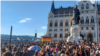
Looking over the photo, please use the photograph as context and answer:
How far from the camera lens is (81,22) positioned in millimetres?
53375

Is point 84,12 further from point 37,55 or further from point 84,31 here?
point 37,55

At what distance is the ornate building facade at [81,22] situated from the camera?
165 ft

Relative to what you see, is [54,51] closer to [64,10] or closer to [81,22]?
[81,22]

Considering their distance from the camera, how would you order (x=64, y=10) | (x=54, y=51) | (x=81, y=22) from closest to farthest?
(x=54, y=51) < (x=81, y=22) < (x=64, y=10)

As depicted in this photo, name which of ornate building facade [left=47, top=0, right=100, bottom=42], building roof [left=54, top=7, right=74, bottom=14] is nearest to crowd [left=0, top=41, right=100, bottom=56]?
ornate building facade [left=47, top=0, right=100, bottom=42]

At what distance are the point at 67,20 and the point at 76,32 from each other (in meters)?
35.3

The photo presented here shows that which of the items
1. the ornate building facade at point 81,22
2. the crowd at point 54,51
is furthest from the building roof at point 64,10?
the crowd at point 54,51

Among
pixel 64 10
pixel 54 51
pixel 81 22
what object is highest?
pixel 64 10

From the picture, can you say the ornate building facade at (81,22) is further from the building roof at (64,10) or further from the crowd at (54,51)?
the crowd at (54,51)

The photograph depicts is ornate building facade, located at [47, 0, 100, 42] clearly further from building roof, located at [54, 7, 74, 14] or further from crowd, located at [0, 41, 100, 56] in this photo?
crowd, located at [0, 41, 100, 56]

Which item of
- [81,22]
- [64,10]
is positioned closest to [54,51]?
[81,22]

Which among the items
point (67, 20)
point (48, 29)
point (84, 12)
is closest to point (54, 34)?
point (48, 29)

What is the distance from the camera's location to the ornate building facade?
50.3m

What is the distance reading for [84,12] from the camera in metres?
53.0
